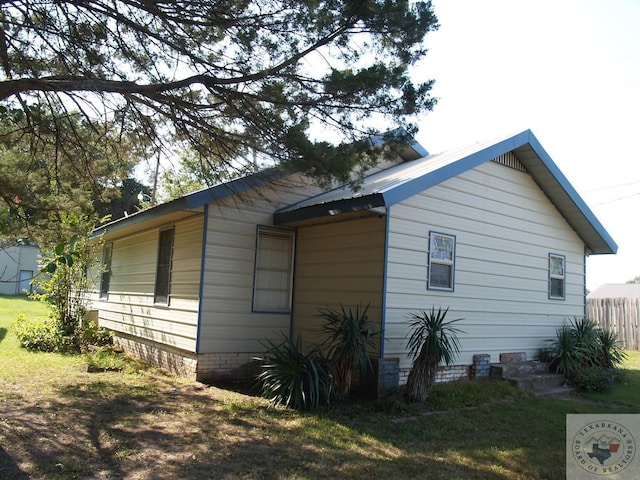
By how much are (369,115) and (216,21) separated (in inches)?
86.8

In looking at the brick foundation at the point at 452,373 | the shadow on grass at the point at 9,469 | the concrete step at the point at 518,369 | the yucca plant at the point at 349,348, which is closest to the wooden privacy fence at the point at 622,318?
the concrete step at the point at 518,369

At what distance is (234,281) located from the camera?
9414 millimetres

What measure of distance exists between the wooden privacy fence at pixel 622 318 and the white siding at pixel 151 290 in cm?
1390

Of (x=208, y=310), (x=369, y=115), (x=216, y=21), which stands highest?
(x=216, y=21)

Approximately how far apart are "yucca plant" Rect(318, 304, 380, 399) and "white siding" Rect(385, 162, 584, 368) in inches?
17.8

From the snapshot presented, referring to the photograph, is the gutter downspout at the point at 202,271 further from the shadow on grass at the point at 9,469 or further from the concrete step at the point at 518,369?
the concrete step at the point at 518,369

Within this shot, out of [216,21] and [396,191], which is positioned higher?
[216,21]

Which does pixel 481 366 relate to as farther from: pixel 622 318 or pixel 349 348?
pixel 622 318

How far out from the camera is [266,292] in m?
9.82

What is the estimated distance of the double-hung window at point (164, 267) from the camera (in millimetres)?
10523

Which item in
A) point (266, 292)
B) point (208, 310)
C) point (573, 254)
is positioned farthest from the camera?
point (573, 254)

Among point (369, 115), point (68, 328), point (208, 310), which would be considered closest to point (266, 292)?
point (208, 310)

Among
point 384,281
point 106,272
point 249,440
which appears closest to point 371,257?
point 384,281

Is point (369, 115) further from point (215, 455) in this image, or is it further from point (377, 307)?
point (215, 455)
